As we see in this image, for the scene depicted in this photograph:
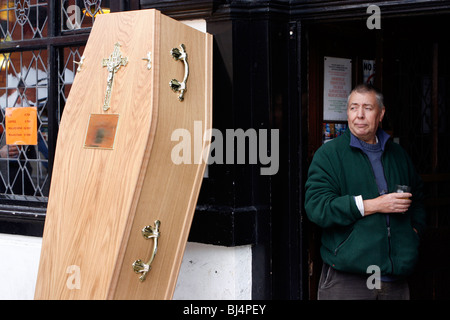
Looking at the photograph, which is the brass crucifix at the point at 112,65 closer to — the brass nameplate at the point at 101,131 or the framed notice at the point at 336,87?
the brass nameplate at the point at 101,131

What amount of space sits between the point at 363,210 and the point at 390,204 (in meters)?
0.15

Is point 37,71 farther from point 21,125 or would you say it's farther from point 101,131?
point 101,131

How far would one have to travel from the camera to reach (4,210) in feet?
15.8

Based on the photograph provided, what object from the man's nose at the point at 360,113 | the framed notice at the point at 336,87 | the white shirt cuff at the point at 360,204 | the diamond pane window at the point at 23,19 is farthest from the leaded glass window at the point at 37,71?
the white shirt cuff at the point at 360,204

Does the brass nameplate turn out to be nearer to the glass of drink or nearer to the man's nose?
the man's nose

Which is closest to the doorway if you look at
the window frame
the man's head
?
the man's head

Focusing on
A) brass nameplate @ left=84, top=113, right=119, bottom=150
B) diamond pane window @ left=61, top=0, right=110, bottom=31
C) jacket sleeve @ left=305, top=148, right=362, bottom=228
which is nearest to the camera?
brass nameplate @ left=84, top=113, right=119, bottom=150

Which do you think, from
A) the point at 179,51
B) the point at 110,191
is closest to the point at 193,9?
the point at 179,51

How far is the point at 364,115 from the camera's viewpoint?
12.1ft

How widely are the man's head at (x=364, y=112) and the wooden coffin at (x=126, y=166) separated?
867 mm

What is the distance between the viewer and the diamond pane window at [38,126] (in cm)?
477

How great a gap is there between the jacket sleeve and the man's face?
24cm

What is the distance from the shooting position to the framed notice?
4215 millimetres
